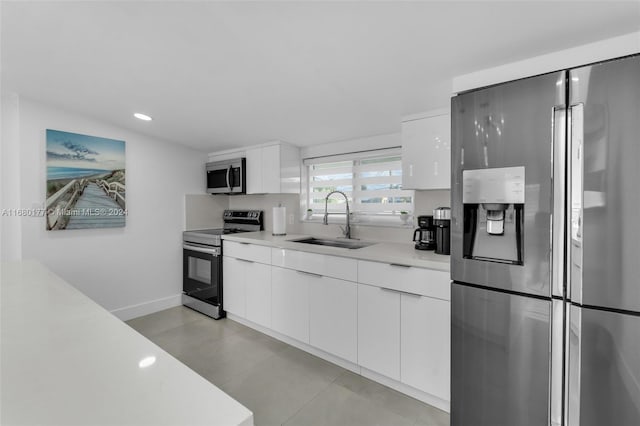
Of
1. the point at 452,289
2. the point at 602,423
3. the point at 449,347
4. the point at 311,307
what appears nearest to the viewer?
the point at 602,423

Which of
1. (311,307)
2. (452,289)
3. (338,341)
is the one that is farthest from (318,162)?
(452,289)

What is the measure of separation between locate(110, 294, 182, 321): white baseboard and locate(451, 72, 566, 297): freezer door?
3.17 meters

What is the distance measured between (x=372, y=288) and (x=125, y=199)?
2651 millimetres

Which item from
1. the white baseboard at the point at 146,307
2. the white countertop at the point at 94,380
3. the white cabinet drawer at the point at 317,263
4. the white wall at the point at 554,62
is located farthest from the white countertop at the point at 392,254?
the white baseboard at the point at 146,307

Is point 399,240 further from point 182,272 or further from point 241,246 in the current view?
point 182,272

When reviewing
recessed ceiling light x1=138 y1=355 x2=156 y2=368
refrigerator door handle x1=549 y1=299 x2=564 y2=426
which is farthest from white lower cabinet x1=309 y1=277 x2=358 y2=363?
recessed ceiling light x1=138 y1=355 x2=156 y2=368

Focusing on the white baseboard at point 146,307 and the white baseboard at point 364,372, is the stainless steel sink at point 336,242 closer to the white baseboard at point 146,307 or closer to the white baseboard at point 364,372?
the white baseboard at point 364,372

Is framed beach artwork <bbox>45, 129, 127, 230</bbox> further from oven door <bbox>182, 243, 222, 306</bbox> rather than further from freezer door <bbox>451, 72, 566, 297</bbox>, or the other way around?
freezer door <bbox>451, 72, 566, 297</bbox>

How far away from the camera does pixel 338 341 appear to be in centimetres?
217

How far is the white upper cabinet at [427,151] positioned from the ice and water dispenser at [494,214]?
47 centimetres

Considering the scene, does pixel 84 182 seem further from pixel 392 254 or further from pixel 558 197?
pixel 558 197

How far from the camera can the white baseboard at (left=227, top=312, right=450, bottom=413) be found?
1815 millimetres

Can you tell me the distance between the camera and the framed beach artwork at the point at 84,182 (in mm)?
2576

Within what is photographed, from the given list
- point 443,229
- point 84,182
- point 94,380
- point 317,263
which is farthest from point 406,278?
point 84,182
